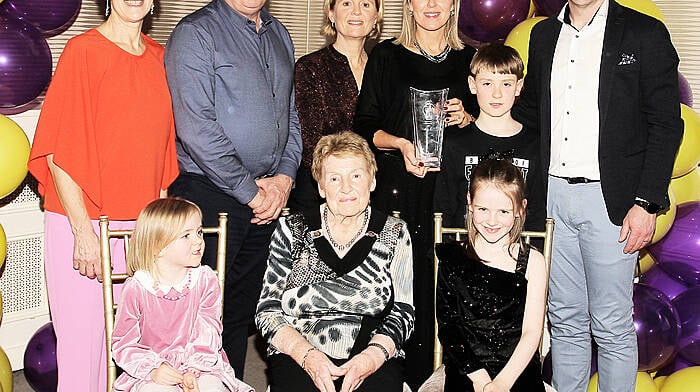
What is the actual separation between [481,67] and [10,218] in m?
2.32

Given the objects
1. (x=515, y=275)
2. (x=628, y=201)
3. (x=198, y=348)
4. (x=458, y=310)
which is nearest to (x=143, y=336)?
(x=198, y=348)

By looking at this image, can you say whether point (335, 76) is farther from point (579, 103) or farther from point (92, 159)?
point (92, 159)

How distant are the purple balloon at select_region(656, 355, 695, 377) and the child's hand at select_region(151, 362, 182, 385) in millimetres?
2253

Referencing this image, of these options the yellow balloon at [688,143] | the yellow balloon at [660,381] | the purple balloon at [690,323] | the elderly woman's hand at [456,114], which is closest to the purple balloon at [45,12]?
the elderly woman's hand at [456,114]

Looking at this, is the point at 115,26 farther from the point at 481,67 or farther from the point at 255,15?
the point at 481,67

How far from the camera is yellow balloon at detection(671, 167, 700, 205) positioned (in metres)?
3.71

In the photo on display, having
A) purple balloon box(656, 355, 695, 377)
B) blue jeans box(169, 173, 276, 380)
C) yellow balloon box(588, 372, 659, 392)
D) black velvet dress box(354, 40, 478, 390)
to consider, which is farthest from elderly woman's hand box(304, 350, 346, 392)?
purple balloon box(656, 355, 695, 377)

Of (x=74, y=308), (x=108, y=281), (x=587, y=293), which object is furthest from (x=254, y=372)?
(x=587, y=293)

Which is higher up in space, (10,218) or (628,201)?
(628,201)

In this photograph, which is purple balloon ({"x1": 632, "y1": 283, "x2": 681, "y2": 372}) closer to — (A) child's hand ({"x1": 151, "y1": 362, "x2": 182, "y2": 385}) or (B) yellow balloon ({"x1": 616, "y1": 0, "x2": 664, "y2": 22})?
(B) yellow balloon ({"x1": 616, "y1": 0, "x2": 664, "y2": 22})

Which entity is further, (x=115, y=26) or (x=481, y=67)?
(x=481, y=67)

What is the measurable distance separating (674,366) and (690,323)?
32cm

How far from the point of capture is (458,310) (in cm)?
283

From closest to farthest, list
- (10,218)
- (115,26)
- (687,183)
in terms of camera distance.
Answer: (115,26) → (687,183) → (10,218)
